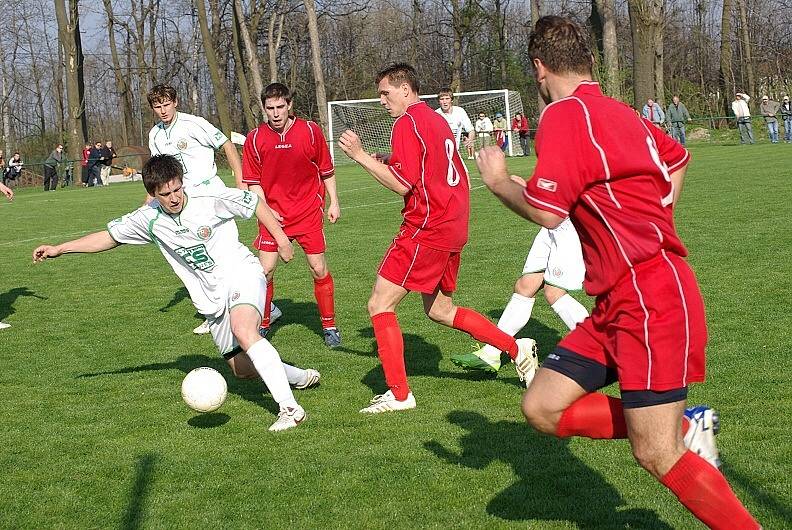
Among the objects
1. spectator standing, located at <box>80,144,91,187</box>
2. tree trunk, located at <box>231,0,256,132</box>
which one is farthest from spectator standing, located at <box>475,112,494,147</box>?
spectator standing, located at <box>80,144,91,187</box>

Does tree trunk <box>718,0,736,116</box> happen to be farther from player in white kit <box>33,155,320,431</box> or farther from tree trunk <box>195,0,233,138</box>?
player in white kit <box>33,155,320,431</box>

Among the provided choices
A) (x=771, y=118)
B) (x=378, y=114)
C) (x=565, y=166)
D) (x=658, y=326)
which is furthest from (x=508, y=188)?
(x=378, y=114)

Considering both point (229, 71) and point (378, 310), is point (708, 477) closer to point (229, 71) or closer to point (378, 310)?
point (378, 310)

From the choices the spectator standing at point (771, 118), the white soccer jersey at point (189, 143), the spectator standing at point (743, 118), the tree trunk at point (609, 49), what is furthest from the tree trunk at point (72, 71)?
the white soccer jersey at point (189, 143)

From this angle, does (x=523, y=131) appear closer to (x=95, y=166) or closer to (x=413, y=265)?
(x=95, y=166)

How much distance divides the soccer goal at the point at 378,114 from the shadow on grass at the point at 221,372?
23826mm

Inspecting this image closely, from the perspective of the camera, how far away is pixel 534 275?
20.9 feet

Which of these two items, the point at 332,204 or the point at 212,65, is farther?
the point at 212,65

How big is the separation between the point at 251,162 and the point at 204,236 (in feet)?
8.43

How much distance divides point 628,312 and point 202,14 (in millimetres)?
41607

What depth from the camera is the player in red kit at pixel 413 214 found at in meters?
5.67

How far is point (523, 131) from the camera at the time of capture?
3459 centimetres

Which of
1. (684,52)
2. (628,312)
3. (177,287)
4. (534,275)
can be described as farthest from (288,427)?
(684,52)

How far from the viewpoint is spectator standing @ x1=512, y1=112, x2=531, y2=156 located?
3496cm
